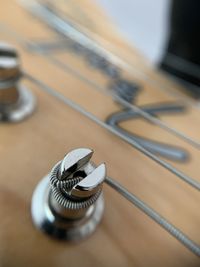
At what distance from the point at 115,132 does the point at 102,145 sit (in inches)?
0.9

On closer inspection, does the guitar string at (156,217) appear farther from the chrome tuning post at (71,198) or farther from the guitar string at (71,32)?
the guitar string at (71,32)

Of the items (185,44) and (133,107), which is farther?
(185,44)

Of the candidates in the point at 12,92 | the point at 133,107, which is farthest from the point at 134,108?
the point at 12,92

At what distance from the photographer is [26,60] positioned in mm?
593

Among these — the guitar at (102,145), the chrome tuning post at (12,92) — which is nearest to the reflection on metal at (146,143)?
the guitar at (102,145)

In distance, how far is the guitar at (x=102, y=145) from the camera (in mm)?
391

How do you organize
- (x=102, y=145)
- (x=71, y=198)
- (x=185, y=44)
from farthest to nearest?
1. (x=185, y=44)
2. (x=102, y=145)
3. (x=71, y=198)

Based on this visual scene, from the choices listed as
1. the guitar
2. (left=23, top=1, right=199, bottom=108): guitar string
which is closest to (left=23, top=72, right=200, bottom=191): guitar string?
the guitar

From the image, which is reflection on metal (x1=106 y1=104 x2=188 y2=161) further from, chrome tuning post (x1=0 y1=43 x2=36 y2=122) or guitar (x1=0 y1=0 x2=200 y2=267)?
chrome tuning post (x1=0 y1=43 x2=36 y2=122)

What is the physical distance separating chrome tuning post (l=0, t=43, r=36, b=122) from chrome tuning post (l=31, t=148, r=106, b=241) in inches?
4.2

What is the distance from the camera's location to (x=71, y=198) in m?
0.35

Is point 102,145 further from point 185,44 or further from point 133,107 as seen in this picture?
point 185,44

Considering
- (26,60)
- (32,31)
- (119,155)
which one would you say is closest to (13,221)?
(119,155)

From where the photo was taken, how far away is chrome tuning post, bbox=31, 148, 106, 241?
342mm
